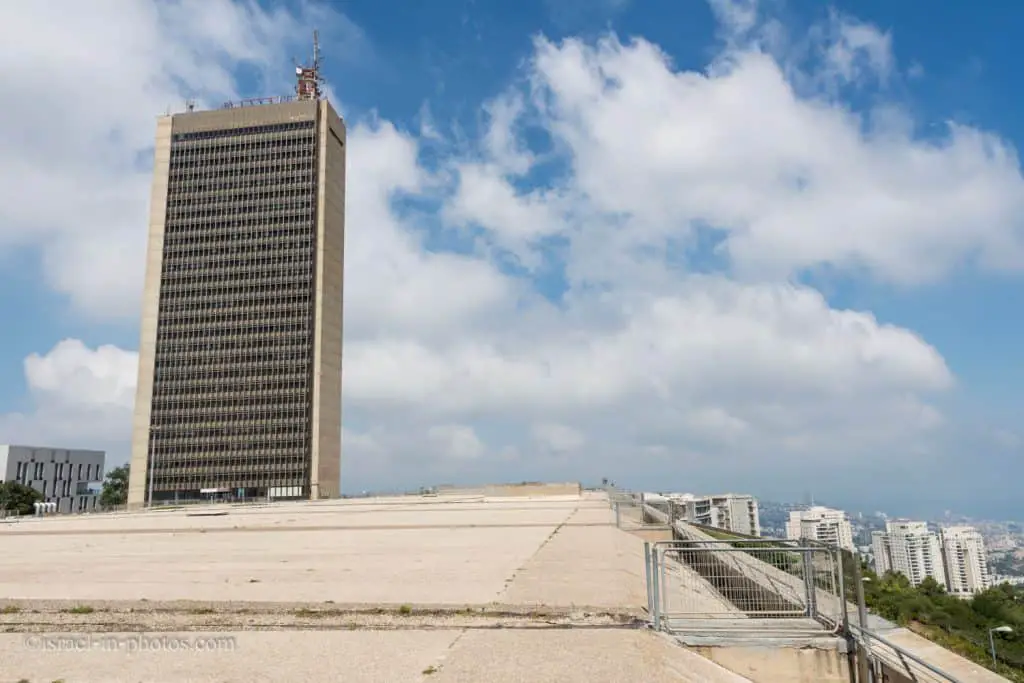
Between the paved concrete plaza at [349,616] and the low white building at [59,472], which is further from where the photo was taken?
the low white building at [59,472]

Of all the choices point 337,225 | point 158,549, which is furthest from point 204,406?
point 158,549

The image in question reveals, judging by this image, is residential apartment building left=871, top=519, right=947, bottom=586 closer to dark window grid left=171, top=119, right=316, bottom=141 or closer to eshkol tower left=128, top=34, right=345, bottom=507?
eshkol tower left=128, top=34, right=345, bottom=507

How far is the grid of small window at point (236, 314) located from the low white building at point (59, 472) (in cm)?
2729

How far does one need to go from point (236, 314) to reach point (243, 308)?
1.67m

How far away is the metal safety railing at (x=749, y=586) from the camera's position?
863cm

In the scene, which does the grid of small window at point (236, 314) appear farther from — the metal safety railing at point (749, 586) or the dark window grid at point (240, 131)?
the metal safety railing at point (749, 586)

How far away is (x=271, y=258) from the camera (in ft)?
416

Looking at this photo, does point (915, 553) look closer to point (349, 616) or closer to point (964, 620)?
point (964, 620)

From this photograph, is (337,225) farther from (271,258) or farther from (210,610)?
(210,610)

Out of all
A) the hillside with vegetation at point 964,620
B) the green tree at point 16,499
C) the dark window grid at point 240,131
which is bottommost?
the hillside with vegetation at point 964,620

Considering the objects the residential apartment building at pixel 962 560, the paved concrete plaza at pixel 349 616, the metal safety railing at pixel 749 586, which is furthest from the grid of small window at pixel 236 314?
the residential apartment building at pixel 962 560

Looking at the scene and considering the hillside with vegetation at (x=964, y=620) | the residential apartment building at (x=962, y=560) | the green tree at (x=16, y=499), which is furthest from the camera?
the residential apartment building at (x=962, y=560)

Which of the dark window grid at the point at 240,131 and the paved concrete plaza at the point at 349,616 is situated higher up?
the dark window grid at the point at 240,131

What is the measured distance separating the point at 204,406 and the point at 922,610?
119 metres
